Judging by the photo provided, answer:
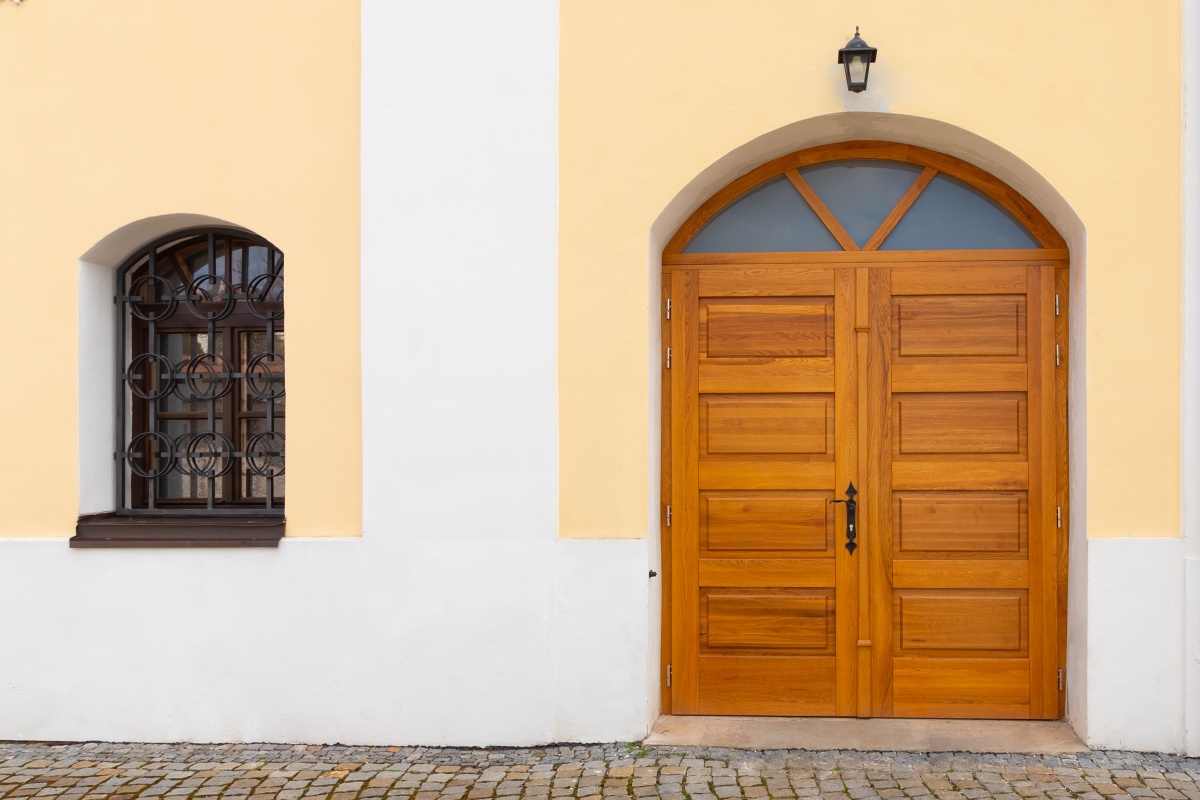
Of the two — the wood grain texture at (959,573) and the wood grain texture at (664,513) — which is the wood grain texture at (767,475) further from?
the wood grain texture at (959,573)

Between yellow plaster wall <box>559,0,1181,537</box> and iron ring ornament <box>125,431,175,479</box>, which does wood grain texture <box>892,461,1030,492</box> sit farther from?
iron ring ornament <box>125,431,175,479</box>

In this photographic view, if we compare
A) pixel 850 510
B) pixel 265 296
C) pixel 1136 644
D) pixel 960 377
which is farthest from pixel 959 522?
pixel 265 296

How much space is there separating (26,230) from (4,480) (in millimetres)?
1281

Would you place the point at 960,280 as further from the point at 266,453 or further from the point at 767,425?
the point at 266,453

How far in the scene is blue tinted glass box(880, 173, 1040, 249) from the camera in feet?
16.4

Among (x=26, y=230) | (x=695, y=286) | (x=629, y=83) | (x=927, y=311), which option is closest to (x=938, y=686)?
(x=927, y=311)

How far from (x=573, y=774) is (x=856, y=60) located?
3.48 meters

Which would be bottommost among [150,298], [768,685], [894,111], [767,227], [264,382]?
[768,685]

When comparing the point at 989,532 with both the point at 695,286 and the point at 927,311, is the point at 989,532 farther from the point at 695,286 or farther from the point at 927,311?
the point at 695,286

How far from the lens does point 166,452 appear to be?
5.31 metres

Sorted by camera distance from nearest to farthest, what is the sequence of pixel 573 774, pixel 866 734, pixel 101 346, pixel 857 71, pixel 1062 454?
pixel 573 774
pixel 857 71
pixel 866 734
pixel 1062 454
pixel 101 346

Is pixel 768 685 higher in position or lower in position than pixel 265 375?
lower

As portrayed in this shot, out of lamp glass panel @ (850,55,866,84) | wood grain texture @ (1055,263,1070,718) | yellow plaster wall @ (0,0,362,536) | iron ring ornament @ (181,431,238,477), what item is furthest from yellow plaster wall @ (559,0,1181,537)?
iron ring ornament @ (181,431,238,477)

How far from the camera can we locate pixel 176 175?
497 cm
